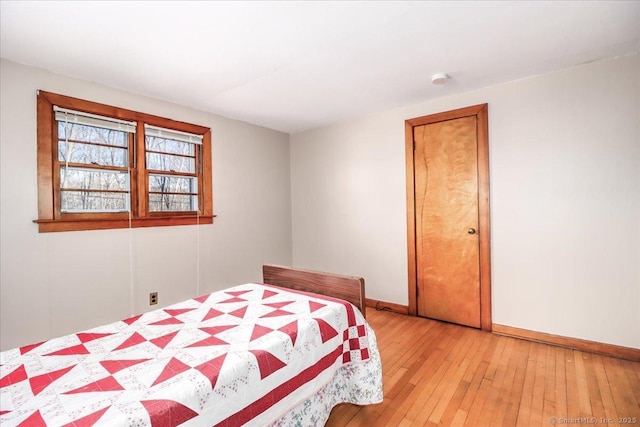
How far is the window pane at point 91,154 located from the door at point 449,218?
9.38ft

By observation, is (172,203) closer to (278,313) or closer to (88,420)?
(278,313)

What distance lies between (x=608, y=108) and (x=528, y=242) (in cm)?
117

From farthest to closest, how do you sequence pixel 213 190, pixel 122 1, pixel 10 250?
pixel 213 190
pixel 10 250
pixel 122 1

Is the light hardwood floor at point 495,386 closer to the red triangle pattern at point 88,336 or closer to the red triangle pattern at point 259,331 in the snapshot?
the red triangle pattern at point 259,331

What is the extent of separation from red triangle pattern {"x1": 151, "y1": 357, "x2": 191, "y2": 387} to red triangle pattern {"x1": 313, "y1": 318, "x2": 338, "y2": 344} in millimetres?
634

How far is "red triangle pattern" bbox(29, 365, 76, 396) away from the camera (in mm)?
989

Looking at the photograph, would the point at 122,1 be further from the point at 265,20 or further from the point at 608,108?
the point at 608,108

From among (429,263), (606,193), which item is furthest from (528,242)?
(429,263)

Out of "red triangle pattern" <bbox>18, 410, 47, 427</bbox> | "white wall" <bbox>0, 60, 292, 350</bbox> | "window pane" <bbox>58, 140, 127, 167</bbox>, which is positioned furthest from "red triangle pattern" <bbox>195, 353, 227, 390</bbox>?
"window pane" <bbox>58, 140, 127, 167</bbox>

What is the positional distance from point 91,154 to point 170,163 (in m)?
0.66

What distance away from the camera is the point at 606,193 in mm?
2273

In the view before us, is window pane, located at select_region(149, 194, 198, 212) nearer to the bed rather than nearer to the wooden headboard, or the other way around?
the wooden headboard

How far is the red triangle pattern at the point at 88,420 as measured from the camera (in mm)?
808

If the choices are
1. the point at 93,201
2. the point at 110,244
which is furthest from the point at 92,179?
the point at 110,244
